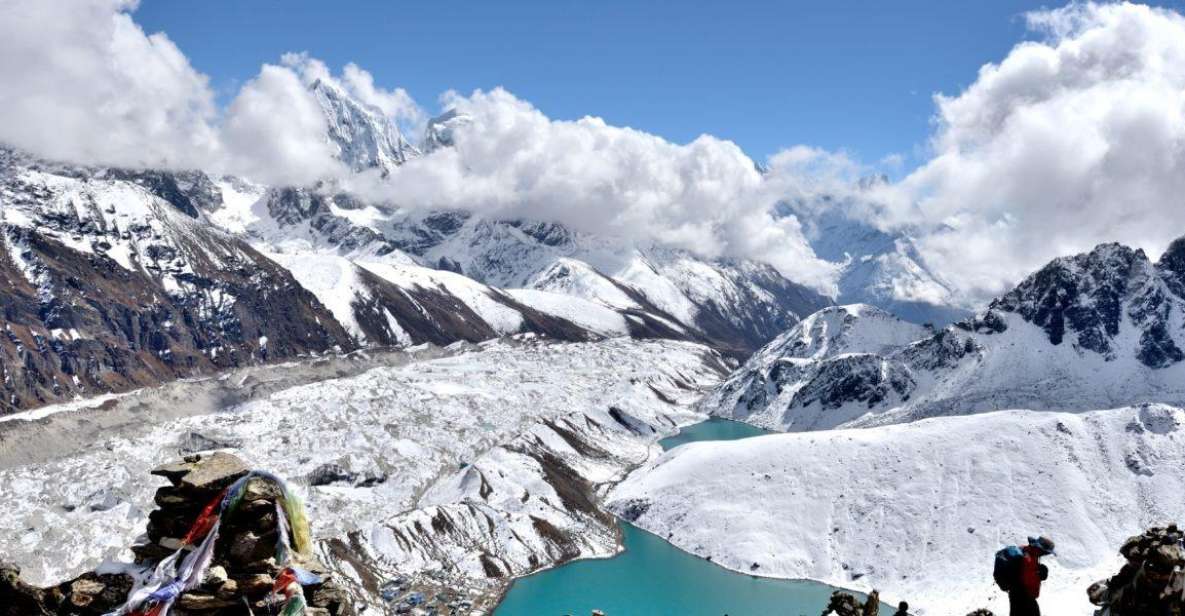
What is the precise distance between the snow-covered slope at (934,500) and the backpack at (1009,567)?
10627 centimetres

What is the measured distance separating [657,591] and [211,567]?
124m

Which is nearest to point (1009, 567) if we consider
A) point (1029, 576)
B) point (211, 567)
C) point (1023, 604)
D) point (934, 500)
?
point (1029, 576)

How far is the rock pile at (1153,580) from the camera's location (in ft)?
72.0

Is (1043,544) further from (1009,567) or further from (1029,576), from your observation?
(1009,567)

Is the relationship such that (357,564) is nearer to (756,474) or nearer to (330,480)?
(330,480)

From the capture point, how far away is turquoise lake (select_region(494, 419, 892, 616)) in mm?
124625

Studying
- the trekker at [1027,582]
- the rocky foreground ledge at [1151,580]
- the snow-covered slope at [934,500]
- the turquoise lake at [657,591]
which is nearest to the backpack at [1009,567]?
the trekker at [1027,582]

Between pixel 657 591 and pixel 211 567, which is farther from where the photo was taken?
pixel 657 591

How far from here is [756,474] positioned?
167375 mm

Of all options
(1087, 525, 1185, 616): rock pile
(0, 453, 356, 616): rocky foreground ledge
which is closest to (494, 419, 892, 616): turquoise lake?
(1087, 525, 1185, 616): rock pile

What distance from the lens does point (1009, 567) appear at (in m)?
22.5

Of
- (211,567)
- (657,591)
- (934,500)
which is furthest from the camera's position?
(934,500)

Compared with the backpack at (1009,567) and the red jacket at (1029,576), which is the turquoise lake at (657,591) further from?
the red jacket at (1029,576)

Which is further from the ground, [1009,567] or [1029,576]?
[1009,567]
